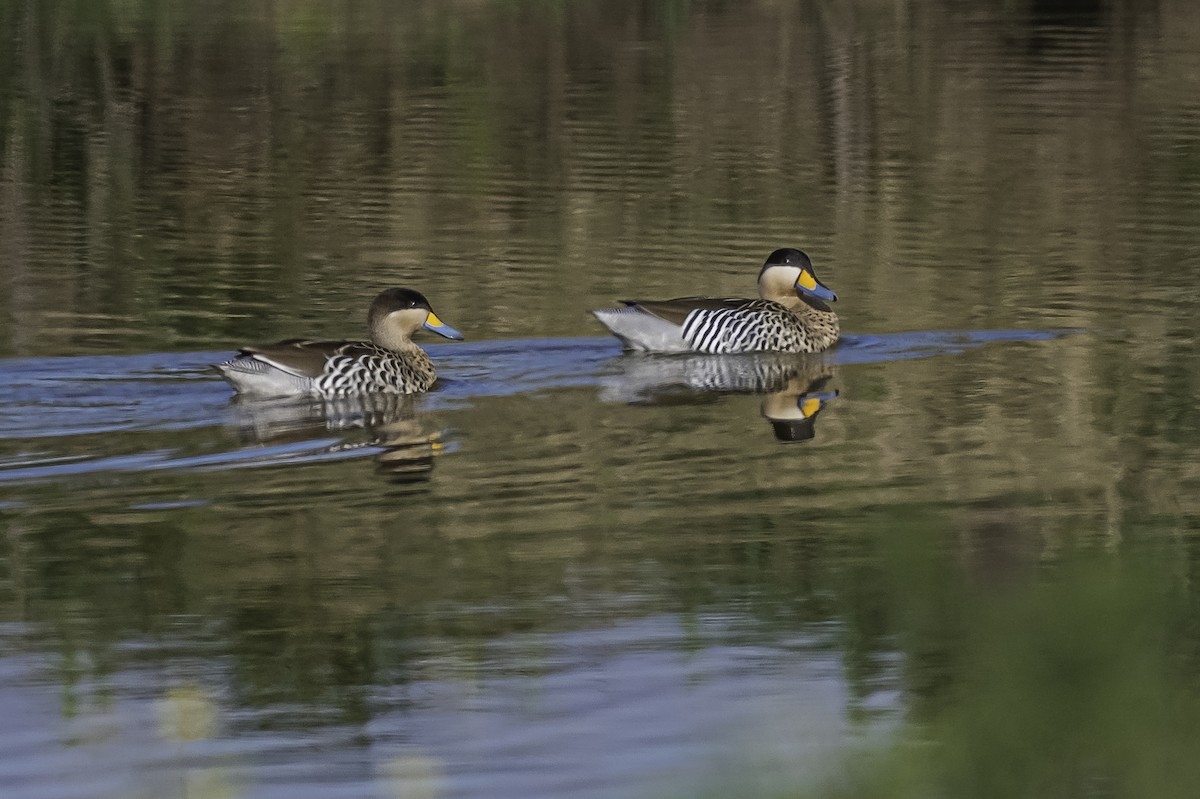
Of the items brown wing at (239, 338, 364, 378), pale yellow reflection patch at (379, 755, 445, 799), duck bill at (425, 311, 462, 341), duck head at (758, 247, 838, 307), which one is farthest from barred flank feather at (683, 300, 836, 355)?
pale yellow reflection patch at (379, 755, 445, 799)

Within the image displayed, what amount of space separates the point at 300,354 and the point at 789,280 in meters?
4.67

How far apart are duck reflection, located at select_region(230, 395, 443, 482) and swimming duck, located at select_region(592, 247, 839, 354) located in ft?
6.96

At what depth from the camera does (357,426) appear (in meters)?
13.2

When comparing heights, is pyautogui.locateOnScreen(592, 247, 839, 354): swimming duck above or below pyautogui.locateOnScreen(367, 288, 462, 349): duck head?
below

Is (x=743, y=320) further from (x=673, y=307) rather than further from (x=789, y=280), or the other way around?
(x=789, y=280)

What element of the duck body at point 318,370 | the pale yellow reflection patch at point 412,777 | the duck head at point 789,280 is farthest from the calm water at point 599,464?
the duck head at point 789,280

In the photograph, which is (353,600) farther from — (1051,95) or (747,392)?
(1051,95)

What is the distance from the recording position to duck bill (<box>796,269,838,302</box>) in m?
16.5

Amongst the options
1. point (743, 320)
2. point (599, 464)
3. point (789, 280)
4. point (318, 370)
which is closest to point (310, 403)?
point (318, 370)

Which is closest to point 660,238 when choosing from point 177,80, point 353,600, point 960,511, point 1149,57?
point 960,511

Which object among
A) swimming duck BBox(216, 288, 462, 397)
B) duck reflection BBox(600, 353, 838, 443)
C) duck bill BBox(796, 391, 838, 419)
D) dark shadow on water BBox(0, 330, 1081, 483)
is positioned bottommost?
duck bill BBox(796, 391, 838, 419)

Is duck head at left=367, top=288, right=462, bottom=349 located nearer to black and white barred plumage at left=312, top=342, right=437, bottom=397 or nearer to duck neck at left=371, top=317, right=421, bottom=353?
duck neck at left=371, top=317, right=421, bottom=353

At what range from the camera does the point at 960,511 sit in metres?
10.7

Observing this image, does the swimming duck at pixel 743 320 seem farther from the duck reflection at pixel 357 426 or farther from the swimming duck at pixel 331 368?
the duck reflection at pixel 357 426
